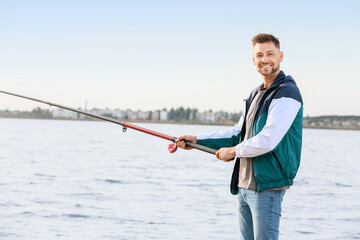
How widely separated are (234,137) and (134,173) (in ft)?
50.9

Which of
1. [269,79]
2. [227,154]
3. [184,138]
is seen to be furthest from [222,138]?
[269,79]

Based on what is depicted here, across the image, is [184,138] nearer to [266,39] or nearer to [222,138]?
[222,138]

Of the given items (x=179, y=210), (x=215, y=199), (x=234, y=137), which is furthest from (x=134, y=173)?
(x=234, y=137)

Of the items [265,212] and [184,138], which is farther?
[184,138]

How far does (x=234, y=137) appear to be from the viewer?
3.40m

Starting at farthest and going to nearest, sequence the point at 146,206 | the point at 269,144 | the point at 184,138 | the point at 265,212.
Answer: the point at 146,206
the point at 184,138
the point at 265,212
the point at 269,144

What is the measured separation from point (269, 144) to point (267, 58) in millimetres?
515

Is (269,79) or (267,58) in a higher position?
(267,58)

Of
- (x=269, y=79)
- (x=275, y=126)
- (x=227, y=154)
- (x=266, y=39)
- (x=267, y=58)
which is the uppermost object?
(x=266, y=39)

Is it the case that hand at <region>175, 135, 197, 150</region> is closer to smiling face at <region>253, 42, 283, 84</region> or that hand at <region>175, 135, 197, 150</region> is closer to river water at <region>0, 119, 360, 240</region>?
smiling face at <region>253, 42, 283, 84</region>

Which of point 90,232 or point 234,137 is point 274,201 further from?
point 90,232

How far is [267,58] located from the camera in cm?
296

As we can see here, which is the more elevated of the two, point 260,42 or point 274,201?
point 260,42

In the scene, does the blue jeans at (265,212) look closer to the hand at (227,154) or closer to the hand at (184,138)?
the hand at (227,154)
